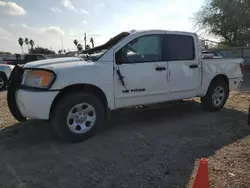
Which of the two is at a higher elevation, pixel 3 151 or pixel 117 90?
pixel 117 90

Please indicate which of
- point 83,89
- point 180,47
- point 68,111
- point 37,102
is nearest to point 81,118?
point 68,111

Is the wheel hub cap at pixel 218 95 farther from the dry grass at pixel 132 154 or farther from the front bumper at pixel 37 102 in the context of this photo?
the front bumper at pixel 37 102

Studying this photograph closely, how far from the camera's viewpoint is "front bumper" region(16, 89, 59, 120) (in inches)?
157

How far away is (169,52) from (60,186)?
343cm

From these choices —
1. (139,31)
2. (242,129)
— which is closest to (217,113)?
(242,129)

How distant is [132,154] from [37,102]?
1.65m

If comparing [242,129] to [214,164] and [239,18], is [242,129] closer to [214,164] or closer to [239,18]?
[214,164]

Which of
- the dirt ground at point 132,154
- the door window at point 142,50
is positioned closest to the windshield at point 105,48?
the door window at point 142,50

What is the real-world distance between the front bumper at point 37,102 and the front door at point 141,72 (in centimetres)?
120

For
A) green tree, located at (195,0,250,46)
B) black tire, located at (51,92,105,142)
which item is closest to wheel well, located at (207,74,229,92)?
black tire, located at (51,92,105,142)

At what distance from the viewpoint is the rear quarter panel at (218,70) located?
596 centimetres

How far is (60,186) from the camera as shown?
119 inches

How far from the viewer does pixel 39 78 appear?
13.5 ft

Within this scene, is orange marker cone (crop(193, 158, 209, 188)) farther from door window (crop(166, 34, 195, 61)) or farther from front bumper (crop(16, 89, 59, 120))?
door window (crop(166, 34, 195, 61))
